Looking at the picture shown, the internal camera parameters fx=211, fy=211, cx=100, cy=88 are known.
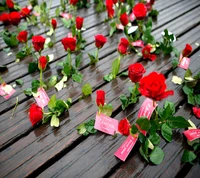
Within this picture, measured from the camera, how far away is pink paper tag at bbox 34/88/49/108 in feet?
2.91

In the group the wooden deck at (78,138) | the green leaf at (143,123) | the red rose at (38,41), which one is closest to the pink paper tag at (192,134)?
the wooden deck at (78,138)

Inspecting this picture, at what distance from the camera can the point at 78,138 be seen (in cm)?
78

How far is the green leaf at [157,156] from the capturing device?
701 mm

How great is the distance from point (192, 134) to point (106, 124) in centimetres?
31

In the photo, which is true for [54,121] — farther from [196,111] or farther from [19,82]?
[196,111]

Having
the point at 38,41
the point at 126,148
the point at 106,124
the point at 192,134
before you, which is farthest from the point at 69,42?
Result: the point at 192,134

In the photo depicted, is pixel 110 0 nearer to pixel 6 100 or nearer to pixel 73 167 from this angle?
pixel 6 100

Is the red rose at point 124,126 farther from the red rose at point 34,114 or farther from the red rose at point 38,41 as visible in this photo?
the red rose at point 38,41

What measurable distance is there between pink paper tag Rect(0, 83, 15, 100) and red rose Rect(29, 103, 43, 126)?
0.23 m

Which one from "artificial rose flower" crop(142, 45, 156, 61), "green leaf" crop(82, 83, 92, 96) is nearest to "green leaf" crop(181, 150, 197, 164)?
"green leaf" crop(82, 83, 92, 96)

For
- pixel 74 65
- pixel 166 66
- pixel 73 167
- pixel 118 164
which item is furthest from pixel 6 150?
pixel 166 66

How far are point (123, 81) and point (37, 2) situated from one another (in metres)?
1.02

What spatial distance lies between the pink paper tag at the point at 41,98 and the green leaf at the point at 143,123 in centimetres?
41

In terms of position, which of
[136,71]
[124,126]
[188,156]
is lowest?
[188,156]
